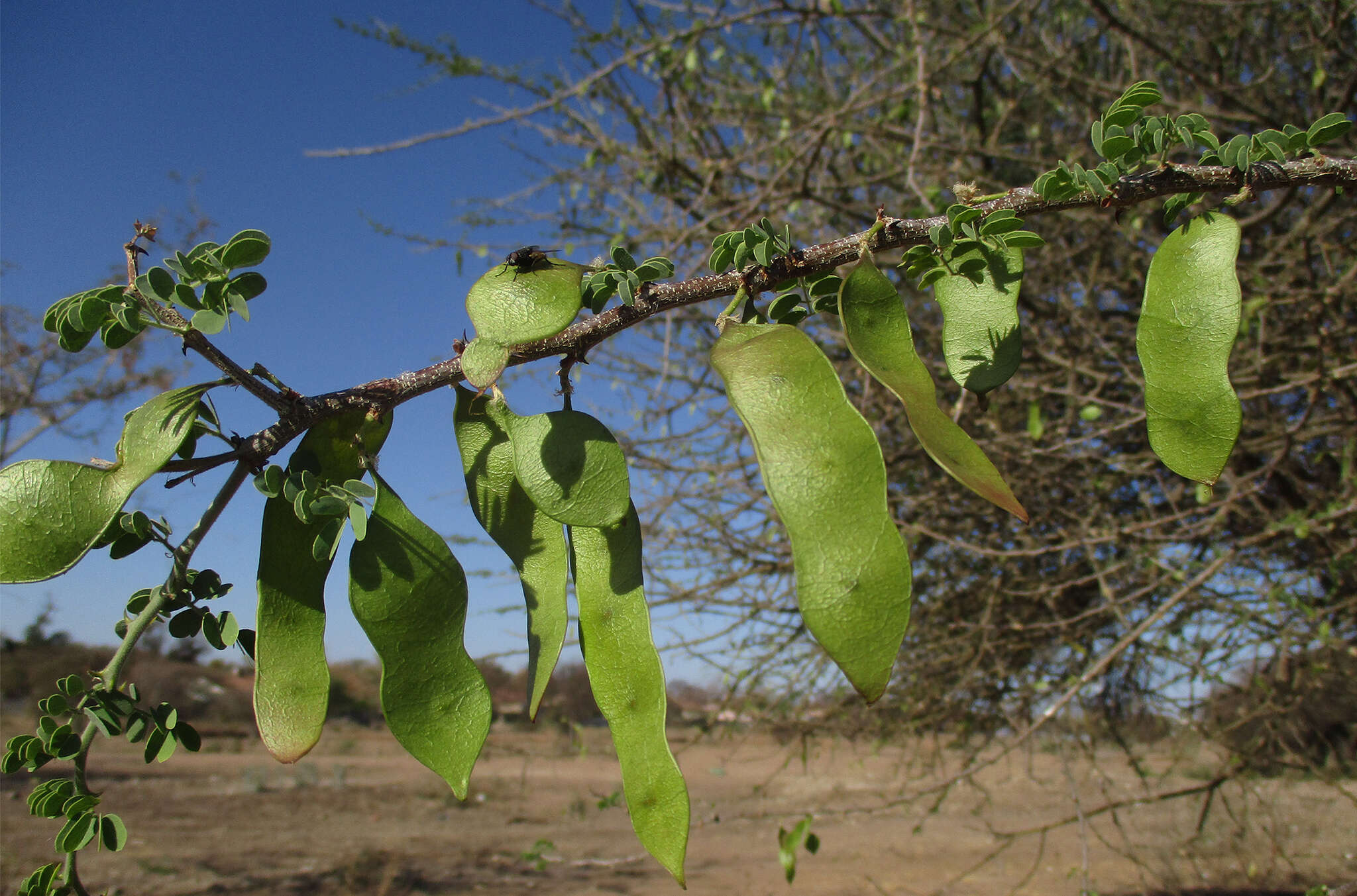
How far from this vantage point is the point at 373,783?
8.47m

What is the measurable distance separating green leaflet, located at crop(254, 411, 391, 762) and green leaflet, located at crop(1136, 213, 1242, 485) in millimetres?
419

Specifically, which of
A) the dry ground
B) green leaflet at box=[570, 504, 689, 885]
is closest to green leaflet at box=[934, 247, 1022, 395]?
green leaflet at box=[570, 504, 689, 885]

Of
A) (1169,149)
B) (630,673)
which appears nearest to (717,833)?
(630,673)

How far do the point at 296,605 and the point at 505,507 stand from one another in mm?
122

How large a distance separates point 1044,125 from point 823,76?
960mm

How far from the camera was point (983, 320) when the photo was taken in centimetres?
47

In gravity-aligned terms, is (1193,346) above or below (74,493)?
above

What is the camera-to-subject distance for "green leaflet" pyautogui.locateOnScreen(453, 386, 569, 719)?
0.45 m

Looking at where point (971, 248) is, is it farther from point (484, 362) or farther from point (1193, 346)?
point (484, 362)

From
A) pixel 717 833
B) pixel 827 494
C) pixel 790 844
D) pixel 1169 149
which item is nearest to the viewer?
pixel 827 494

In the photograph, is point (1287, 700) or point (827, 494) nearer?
point (827, 494)

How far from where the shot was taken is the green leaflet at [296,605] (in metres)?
0.43

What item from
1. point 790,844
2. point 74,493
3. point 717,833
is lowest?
point 717,833

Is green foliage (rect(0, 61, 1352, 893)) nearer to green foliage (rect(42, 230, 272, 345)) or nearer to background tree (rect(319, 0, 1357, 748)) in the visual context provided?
green foliage (rect(42, 230, 272, 345))
